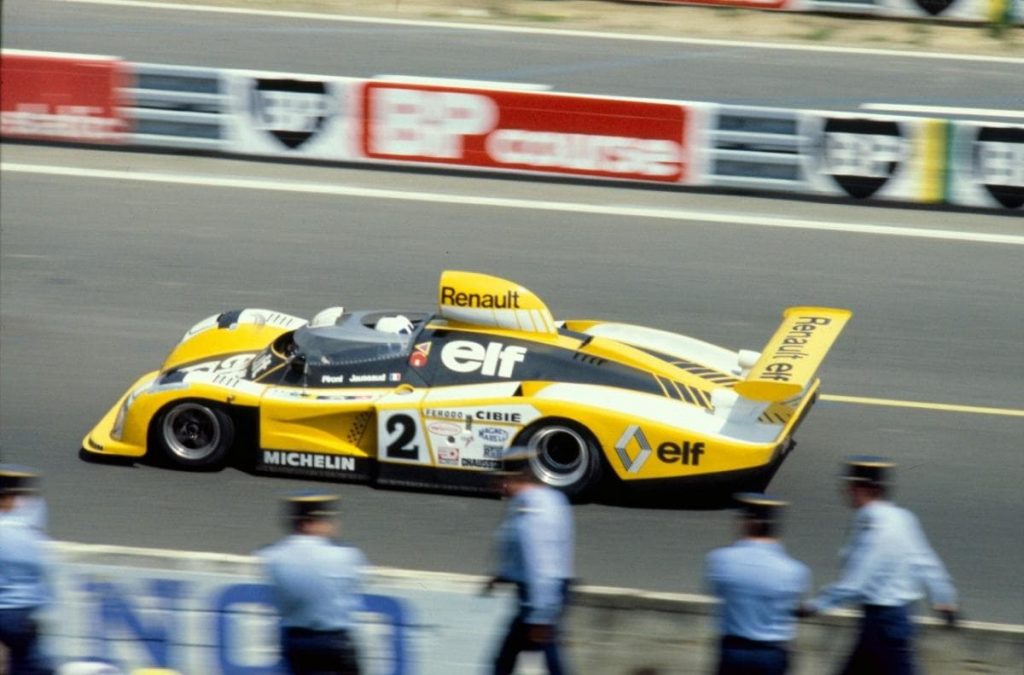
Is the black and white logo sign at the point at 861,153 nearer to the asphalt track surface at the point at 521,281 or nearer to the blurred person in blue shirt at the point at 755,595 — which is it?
the asphalt track surface at the point at 521,281

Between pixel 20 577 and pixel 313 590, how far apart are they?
1463 millimetres

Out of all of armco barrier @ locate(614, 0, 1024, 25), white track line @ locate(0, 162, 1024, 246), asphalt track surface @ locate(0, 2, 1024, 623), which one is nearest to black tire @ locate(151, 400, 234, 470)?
asphalt track surface @ locate(0, 2, 1024, 623)

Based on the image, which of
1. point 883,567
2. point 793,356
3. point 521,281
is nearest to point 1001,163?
point 521,281

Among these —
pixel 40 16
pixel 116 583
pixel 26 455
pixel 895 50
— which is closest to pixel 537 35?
pixel 895 50

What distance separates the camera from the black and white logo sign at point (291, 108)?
18.6 m

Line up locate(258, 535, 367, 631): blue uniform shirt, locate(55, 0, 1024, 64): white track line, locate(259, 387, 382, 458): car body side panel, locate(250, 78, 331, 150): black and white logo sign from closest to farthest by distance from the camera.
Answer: locate(258, 535, 367, 631): blue uniform shirt < locate(259, 387, 382, 458): car body side panel < locate(250, 78, 331, 150): black and white logo sign < locate(55, 0, 1024, 64): white track line

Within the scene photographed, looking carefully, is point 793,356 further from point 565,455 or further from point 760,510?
point 760,510

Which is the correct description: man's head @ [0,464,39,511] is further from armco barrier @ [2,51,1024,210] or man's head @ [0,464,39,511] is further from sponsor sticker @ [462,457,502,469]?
armco barrier @ [2,51,1024,210]

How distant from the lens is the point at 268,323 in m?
12.2

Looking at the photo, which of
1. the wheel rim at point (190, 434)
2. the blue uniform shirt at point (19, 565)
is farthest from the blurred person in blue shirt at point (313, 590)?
the wheel rim at point (190, 434)

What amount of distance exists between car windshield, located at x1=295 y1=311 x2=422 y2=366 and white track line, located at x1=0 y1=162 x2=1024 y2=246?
6.77 m

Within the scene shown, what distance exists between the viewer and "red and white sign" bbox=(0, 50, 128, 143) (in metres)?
19.0

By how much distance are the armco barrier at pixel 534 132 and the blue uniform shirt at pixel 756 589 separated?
11303 millimetres

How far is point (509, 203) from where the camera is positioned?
1791 centimetres
